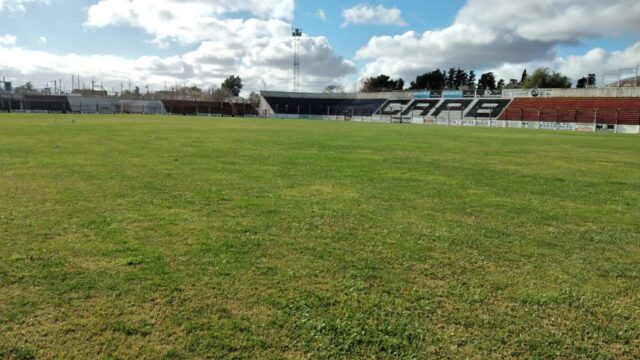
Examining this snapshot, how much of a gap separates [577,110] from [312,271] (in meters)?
68.3

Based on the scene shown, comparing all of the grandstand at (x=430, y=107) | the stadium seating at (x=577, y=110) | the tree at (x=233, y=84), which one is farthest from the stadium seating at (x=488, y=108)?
the tree at (x=233, y=84)

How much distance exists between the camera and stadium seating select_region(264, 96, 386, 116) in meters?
101

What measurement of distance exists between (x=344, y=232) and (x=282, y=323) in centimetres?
299

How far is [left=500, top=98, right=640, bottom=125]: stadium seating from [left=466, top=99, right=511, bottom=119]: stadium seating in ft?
4.67

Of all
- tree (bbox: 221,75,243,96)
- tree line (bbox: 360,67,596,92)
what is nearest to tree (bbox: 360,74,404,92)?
tree line (bbox: 360,67,596,92)

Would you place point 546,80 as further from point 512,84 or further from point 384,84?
point 384,84

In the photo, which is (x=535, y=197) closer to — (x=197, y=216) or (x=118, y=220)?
(x=197, y=216)

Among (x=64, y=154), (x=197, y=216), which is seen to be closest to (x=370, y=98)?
(x=64, y=154)

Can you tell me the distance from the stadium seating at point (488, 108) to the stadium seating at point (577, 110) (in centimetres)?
142

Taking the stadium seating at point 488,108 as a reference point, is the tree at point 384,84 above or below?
above

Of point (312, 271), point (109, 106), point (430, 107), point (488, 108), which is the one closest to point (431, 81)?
point (430, 107)

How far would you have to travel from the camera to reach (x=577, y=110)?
62469 mm

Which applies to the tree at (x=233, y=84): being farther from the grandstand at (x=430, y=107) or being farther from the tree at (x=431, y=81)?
the tree at (x=431, y=81)

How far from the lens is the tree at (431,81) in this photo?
132 m
